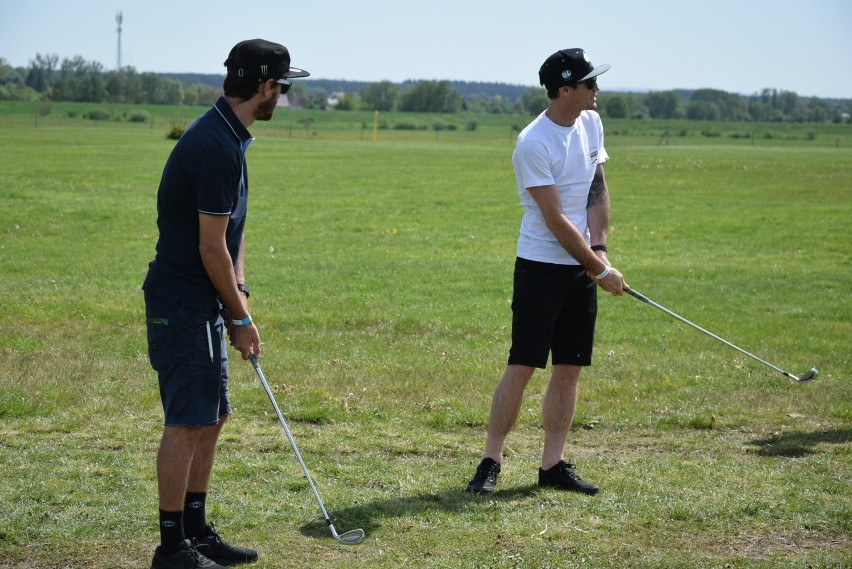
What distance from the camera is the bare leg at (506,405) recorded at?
601 centimetres

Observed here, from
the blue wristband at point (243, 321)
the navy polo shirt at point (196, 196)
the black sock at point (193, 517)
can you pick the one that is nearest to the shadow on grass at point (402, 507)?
the black sock at point (193, 517)

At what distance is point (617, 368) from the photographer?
9562 mm

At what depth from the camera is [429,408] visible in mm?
8008

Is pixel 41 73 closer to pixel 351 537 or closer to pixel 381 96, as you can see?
pixel 381 96

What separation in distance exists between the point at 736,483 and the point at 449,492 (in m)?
1.64

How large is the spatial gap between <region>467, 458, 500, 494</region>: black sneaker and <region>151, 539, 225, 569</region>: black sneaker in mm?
1720

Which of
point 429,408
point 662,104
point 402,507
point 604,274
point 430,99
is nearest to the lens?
point 402,507

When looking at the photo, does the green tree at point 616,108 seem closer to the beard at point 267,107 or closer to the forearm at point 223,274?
the beard at point 267,107

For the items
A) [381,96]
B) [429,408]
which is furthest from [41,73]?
[429,408]

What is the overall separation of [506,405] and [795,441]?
95.0 inches

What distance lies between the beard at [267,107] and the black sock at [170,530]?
5.70 ft

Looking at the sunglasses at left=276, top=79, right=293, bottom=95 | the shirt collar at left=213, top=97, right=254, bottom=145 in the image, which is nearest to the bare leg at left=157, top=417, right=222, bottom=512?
the shirt collar at left=213, top=97, right=254, bottom=145

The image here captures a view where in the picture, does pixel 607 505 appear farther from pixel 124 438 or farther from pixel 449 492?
pixel 124 438

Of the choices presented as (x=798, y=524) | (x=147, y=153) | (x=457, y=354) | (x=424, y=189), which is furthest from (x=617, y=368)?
(x=147, y=153)
